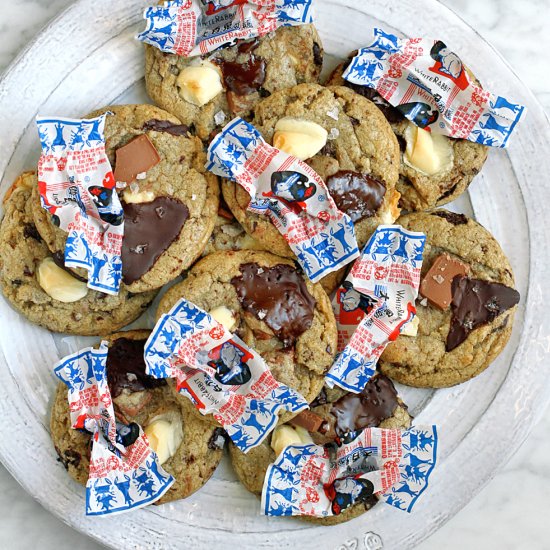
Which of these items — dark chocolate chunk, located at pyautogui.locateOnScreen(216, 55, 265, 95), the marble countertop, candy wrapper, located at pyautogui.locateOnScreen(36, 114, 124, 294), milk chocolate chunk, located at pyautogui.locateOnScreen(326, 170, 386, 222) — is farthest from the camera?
the marble countertop

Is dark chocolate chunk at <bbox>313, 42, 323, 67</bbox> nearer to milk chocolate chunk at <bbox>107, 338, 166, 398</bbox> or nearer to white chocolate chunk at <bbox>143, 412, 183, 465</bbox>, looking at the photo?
milk chocolate chunk at <bbox>107, 338, 166, 398</bbox>

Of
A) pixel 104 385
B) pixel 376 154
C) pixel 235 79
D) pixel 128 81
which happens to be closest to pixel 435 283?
pixel 376 154

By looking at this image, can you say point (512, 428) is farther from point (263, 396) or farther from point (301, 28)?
point (301, 28)

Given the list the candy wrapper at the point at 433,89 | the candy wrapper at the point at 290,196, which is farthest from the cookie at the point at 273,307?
the candy wrapper at the point at 433,89

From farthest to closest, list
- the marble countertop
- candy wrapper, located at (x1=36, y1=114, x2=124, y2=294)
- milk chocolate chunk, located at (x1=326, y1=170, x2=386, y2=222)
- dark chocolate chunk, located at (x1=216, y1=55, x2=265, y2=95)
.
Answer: the marble countertop, dark chocolate chunk, located at (x1=216, y1=55, x2=265, y2=95), milk chocolate chunk, located at (x1=326, y1=170, x2=386, y2=222), candy wrapper, located at (x1=36, y1=114, x2=124, y2=294)

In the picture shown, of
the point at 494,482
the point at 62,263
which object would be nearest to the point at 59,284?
the point at 62,263

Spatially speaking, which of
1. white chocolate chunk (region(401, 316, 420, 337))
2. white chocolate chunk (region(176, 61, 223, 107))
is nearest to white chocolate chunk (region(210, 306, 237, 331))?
white chocolate chunk (region(401, 316, 420, 337))

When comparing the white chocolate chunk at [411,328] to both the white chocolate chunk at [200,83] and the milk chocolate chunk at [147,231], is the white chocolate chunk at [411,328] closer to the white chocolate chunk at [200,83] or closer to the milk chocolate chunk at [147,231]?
the milk chocolate chunk at [147,231]
